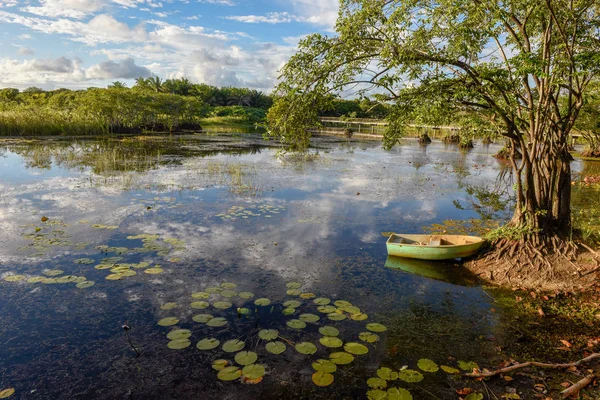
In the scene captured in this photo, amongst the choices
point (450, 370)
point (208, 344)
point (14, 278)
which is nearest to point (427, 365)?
point (450, 370)

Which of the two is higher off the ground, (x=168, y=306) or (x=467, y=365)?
(x=168, y=306)

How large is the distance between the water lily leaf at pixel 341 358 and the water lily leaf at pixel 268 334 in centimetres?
97

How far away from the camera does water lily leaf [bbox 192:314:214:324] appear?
6.28m

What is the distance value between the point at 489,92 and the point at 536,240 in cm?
352

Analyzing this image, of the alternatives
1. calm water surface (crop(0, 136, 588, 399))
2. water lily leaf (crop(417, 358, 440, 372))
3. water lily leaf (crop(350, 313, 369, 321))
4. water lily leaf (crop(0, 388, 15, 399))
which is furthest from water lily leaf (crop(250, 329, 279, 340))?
water lily leaf (crop(0, 388, 15, 399))

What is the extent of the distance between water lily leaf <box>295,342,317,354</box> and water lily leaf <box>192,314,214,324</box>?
1679 millimetres

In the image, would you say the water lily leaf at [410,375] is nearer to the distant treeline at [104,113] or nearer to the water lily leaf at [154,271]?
the water lily leaf at [154,271]

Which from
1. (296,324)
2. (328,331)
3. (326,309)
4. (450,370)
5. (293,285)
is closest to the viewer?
(450,370)

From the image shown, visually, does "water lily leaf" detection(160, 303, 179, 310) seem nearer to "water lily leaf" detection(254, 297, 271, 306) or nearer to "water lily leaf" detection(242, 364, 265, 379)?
"water lily leaf" detection(254, 297, 271, 306)

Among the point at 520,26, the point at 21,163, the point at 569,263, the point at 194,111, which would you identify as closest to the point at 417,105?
the point at 520,26

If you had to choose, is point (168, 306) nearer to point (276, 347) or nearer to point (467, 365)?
point (276, 347)

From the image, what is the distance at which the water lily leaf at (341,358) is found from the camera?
5.31m

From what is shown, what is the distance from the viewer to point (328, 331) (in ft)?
19.9

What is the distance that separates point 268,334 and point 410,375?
220 centimetres
